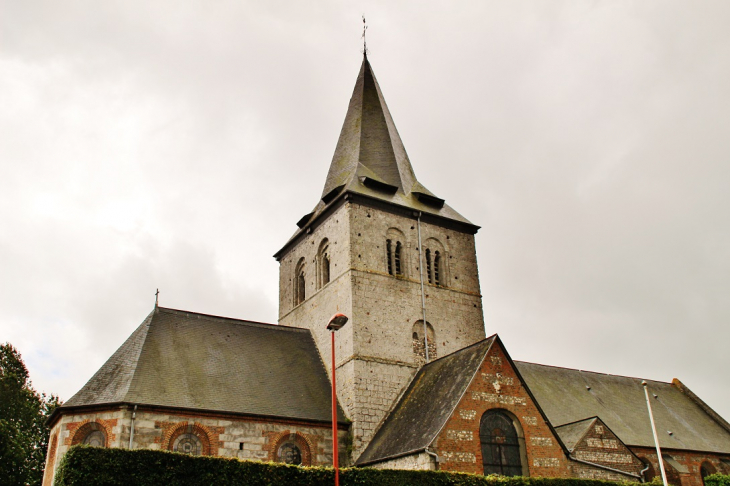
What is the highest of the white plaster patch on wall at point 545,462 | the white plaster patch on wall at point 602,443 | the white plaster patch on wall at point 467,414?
the white plaster patch on wall at point 467,414

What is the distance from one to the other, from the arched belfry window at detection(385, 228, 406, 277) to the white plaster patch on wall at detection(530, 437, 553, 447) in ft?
32.2

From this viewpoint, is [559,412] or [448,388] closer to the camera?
[448,388]

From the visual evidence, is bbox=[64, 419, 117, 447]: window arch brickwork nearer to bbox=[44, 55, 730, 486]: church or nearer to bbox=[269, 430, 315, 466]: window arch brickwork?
bbox=[44, 55, 730, 486]: church

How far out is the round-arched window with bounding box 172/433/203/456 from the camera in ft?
70.0

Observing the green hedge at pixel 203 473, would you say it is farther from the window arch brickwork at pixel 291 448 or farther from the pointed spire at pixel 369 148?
the pointed spire at pixel 369 148

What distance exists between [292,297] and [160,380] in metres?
10.4


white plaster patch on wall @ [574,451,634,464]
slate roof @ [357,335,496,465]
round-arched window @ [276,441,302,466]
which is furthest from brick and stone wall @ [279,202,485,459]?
white plaster patch on wall @ [574,451,634,464]

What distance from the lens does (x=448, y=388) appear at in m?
22.4

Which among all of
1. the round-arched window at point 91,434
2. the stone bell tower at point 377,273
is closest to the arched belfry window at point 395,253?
the stone bell tower at point 377,273

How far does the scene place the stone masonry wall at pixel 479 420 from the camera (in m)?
19.9

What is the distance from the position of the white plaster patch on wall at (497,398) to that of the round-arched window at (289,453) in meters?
6.77

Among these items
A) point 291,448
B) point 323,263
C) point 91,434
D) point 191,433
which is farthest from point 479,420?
point 91,434

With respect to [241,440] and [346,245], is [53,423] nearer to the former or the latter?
[241,440]

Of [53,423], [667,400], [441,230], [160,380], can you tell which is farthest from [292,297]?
[667,400]
